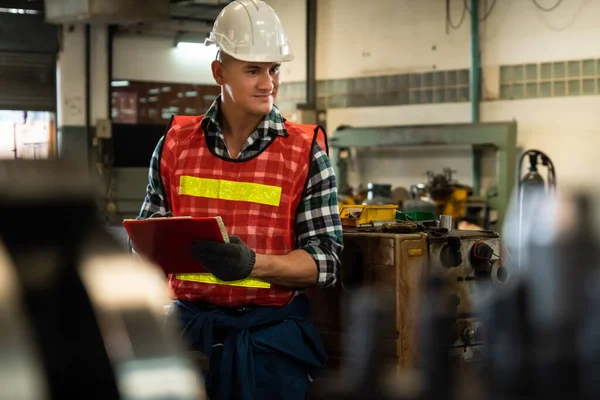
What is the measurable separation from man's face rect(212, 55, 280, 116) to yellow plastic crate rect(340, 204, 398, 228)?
0.49 m

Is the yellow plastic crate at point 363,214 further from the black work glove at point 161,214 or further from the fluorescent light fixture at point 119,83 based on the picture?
the fluorescent light fixture at point 119,83

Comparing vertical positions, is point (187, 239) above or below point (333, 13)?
below

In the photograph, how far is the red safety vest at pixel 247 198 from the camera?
221 centimetres

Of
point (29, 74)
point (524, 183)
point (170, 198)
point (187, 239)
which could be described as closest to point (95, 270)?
point (187, 239)

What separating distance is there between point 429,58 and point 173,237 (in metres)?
7.18

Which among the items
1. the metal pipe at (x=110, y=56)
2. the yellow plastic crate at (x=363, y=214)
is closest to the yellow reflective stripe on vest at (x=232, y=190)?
the yellow plastic crate at (x=363, y=214)

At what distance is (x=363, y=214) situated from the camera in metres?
2.74

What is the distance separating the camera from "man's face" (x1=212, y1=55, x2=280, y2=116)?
2.29 metres

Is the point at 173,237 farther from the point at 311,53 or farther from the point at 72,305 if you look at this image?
the point at 311,53

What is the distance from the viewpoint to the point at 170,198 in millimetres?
2350

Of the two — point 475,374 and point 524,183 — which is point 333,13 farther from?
point 475,374

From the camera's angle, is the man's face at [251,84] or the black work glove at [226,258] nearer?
the black work glove at [226,258]

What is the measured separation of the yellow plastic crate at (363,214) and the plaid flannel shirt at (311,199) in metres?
0.37

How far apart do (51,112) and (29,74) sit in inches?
18.2
